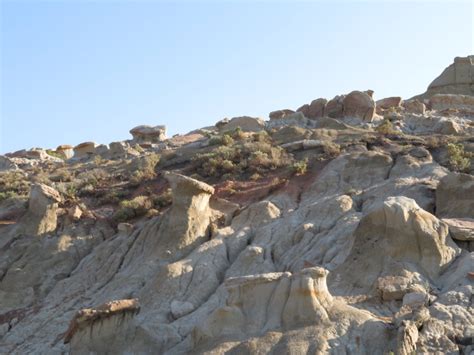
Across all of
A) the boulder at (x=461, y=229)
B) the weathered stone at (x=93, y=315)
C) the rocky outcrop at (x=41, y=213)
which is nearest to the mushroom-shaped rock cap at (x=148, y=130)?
the rocky outcrop at (x=41, y=213)

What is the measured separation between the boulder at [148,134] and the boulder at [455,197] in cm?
2804

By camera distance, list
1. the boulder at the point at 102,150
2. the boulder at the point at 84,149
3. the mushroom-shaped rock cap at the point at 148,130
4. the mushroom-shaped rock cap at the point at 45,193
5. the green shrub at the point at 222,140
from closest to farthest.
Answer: the mushroom-shaped rock cap at the point at 45,193
the green shrub at the point at 222,140
the boulder at the point at 102,150
the boulder at the point at 84,149
the mushroom-shaped rock cap at the point at 148,130

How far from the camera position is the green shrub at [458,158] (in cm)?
2003

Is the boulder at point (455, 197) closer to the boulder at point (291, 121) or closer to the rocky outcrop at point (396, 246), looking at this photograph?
the rocky outcrop at point (396, 246)

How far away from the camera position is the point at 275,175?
23.1 meters

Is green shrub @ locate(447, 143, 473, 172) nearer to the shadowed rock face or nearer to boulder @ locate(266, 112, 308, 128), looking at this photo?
the shadowed rock face

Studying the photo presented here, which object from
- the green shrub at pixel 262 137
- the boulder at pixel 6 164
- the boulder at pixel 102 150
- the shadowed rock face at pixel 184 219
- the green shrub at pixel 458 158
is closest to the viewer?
the shadowed rock face at pixel 184 219

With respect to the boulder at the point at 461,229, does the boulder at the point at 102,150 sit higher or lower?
higher

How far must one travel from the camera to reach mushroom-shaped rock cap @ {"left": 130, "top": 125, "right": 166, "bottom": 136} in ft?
142

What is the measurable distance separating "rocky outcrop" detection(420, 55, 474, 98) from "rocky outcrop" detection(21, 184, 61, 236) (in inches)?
1487

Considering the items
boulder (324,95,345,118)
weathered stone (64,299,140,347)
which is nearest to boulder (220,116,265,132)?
boulder (324,95,345,118)

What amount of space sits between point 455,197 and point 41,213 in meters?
12.5

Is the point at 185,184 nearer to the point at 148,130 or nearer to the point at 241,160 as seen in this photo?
the point at 241,160

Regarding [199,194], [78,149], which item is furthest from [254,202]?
[78,149]
